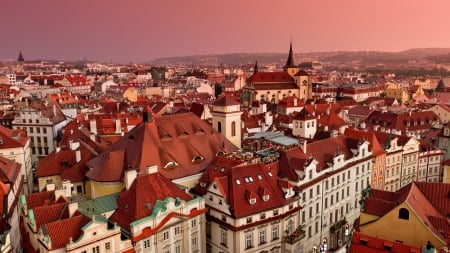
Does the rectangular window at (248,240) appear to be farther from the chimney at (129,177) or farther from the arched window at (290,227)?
the chimney at (129,177)

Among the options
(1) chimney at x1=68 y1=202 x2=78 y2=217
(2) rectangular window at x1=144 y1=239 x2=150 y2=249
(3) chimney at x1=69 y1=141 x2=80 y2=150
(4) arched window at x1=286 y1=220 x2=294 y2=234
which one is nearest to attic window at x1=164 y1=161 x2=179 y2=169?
(2) rectangular window at x1=144 y1=239 x2=150 y2=249

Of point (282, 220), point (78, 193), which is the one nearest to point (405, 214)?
point (282, 220)

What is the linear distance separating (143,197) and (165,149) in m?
10.7

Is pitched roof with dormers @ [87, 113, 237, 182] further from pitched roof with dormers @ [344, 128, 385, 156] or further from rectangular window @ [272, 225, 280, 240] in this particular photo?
pitched roof with dormers @ [344, 128, 385, 156]

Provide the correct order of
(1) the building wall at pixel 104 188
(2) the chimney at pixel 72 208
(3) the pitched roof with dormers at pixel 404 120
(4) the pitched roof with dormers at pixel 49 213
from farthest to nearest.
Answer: (3) the pitched roof with dormers at pixel 404 120 → (1) the building wall at pixel 104 188 → (4) the pitched roof with dormers at pixel 49 213 → (2) the chimney at pixel 72 208

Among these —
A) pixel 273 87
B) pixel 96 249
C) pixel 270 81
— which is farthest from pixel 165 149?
pixel 270 81

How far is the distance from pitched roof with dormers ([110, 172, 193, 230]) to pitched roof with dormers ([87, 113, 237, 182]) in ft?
17.7

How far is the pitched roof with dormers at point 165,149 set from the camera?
45312 mm

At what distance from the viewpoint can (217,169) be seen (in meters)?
46.7

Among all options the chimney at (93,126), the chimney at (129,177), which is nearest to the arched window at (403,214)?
the chimney at (129,177)

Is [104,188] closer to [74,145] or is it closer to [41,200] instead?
[41,200]

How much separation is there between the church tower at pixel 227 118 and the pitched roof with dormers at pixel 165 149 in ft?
15.6

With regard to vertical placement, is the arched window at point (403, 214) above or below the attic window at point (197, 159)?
below

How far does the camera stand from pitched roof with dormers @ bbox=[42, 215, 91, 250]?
104ft
